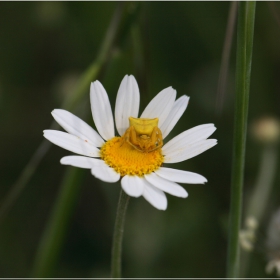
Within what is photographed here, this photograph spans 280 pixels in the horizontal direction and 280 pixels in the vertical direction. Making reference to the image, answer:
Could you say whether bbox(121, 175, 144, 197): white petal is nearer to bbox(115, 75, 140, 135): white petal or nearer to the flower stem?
the flower stem

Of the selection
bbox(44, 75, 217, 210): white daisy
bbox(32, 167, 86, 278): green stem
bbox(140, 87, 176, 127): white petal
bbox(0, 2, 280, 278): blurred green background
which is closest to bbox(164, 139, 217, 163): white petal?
bbox(44, 75, 217, 210): white daisy

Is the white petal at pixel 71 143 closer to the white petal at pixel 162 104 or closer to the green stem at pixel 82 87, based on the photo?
the white petal at pixel 162 104

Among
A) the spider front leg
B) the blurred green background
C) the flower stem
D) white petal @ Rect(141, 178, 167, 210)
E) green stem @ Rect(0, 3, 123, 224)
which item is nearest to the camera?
white petal @ Rect(141, 178, 167, 210)

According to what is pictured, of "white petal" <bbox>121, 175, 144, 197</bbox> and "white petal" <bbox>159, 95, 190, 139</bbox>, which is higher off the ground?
"white petal" <bbox>159, 95, 190, 139</bbox>

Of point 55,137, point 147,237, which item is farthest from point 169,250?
point 55,137

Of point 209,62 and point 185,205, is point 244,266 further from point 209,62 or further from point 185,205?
point 209,62

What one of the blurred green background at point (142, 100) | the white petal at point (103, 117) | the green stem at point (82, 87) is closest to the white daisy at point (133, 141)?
the white petal at point (103, 117)
